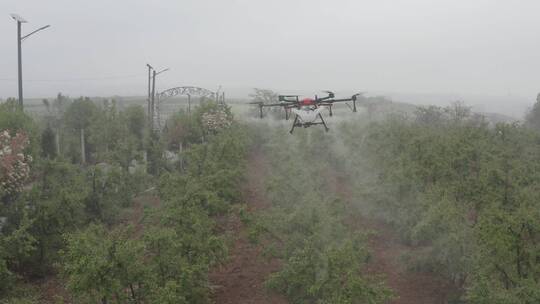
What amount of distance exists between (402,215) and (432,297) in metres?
2.36

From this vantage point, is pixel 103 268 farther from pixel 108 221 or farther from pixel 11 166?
pixel 108 221

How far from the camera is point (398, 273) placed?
14.2m

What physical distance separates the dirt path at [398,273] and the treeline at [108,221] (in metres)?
3.98

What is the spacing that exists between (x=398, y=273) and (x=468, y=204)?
279cm

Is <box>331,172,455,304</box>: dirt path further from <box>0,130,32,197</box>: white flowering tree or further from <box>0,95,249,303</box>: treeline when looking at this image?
<box>0,130,32,197</box>: white flowering tree

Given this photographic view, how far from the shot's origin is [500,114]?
52.4 m

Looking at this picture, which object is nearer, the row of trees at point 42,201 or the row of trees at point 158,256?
the row of trees at point 158,256

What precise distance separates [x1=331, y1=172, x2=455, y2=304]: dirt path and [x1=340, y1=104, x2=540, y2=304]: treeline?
1.39 feet

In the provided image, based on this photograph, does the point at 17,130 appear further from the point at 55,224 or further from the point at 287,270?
the point at 287,270

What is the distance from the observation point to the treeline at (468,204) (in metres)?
9.62

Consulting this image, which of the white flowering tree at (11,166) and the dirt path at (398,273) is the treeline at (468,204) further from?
the white flowering tree at (11,166)

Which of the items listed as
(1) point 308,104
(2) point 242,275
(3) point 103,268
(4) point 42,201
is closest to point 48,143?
(4) point 42,201

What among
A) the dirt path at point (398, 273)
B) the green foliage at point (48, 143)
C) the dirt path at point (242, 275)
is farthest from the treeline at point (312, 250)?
the green foliage at point (48, 143)

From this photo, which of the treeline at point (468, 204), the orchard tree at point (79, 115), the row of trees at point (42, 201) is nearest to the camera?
the treeline at point (468, 204)
